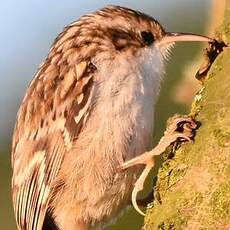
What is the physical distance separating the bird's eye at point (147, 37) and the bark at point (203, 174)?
0.65 metres

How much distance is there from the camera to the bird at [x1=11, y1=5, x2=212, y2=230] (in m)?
2.55

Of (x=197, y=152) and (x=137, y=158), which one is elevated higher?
(x=197, y=152)

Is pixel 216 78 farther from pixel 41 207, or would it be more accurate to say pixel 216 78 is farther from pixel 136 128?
pixel 41 207

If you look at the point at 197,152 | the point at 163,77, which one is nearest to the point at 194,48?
the point at 163,77

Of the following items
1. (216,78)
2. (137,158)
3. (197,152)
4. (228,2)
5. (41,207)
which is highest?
(228,2)

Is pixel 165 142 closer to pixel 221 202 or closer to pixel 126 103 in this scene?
pixel 126 103

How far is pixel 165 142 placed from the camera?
2.28 metres

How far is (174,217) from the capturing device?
1.94 meters

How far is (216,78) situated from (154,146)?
23.3 inches

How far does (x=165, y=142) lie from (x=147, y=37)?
0.65 metres

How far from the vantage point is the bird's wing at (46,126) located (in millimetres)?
2695

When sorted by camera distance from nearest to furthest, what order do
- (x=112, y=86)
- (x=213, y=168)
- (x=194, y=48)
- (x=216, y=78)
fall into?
(x=213, y=168) < (x=216, y=78) < (x=112, y=86) < (x=194, y=48)

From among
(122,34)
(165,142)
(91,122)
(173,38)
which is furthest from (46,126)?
(165,142)

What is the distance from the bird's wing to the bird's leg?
0.27 m
